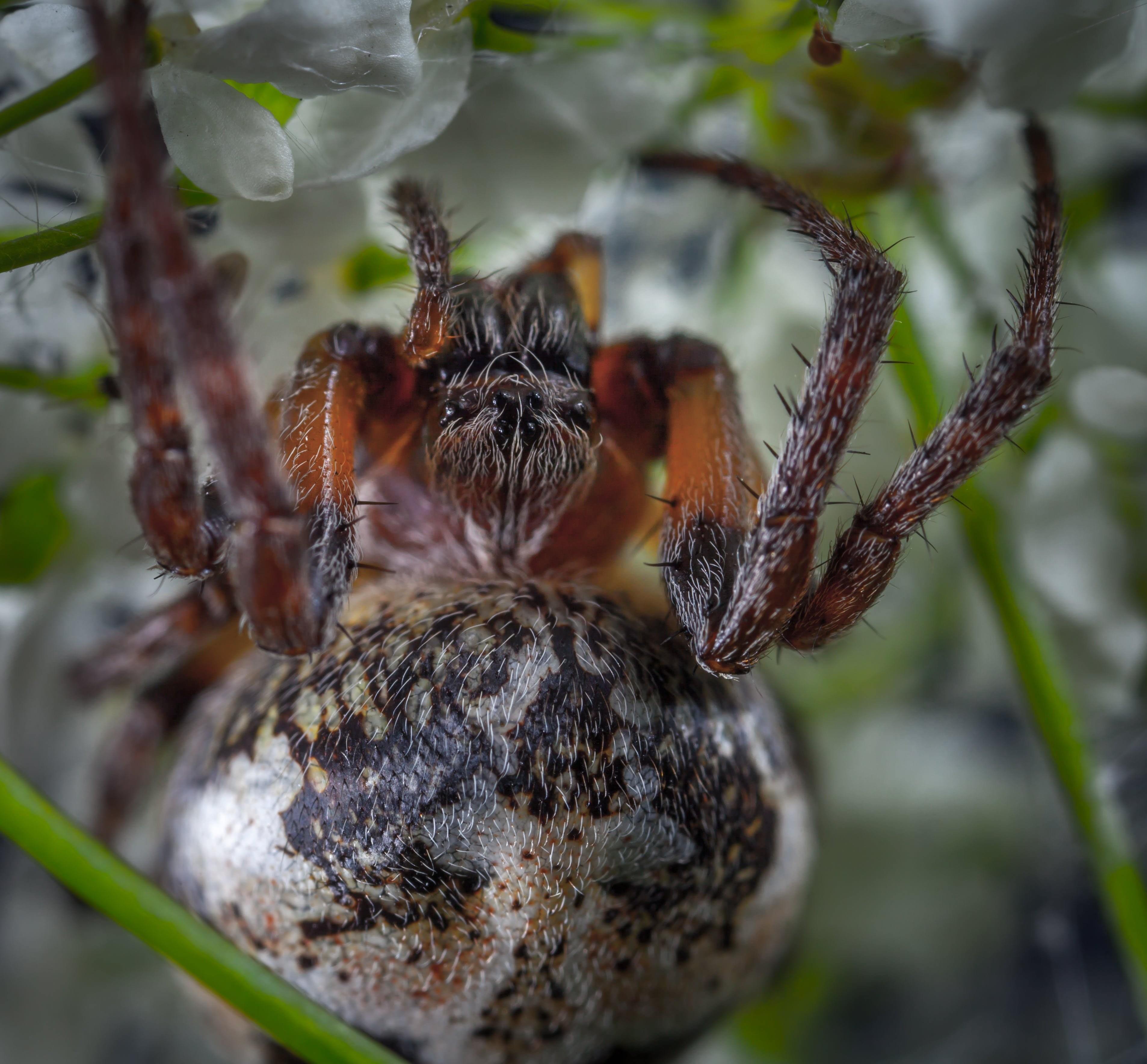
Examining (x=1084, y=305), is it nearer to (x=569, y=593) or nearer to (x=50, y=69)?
(x=569, y=593)

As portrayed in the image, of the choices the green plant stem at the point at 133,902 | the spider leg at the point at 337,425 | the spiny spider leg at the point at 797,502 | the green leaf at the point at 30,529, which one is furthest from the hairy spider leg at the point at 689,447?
the green leaf at the point at 30,529

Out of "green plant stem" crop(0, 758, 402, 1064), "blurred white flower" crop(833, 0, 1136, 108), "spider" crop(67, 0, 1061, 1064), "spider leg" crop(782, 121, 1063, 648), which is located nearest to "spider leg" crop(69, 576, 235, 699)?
"spider" crop(67, 0, 1061, 1064)

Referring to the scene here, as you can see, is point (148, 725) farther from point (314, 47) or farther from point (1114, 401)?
point (1114, 401)

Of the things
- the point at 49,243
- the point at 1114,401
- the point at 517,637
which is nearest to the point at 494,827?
the point at 517,637

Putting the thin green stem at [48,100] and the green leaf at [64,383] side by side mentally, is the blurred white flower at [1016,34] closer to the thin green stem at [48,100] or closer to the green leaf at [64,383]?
the thin green stem at [48,100]

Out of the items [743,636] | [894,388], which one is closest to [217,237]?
[743,636]

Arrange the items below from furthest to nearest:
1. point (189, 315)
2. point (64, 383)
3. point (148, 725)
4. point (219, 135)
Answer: point (148, 725), point (64, 383), point (219, 135), point (189, 315)
